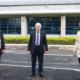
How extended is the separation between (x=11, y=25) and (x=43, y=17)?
6.02m

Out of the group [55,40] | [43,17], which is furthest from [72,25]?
[55,40]

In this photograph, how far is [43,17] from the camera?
2394 cm

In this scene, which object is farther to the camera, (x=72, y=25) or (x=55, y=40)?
(x=72, y=25)

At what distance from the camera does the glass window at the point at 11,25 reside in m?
24.4

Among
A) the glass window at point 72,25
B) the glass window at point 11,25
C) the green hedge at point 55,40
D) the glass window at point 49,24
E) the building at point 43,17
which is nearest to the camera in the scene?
the green hedge at point 55,40

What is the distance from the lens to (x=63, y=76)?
4934 millimetres

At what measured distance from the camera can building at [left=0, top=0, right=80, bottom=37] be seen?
2162 cm

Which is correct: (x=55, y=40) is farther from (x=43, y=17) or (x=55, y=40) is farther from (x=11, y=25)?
(x=11, y=25)

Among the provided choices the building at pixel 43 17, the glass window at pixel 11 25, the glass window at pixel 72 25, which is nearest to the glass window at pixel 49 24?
the building at pixel 43 17

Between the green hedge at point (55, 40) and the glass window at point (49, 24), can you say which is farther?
the glass window at point (49, 24)

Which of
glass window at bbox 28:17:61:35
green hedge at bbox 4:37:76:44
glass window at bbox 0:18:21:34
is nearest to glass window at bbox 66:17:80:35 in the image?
glass window at bbox 28:17:61:35

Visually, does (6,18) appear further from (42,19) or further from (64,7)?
(64,7)

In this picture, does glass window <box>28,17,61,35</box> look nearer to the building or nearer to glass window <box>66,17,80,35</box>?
the building

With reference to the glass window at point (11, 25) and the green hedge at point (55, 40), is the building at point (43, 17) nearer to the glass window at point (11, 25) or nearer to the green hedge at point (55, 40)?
the glass window at point (11, 25)
